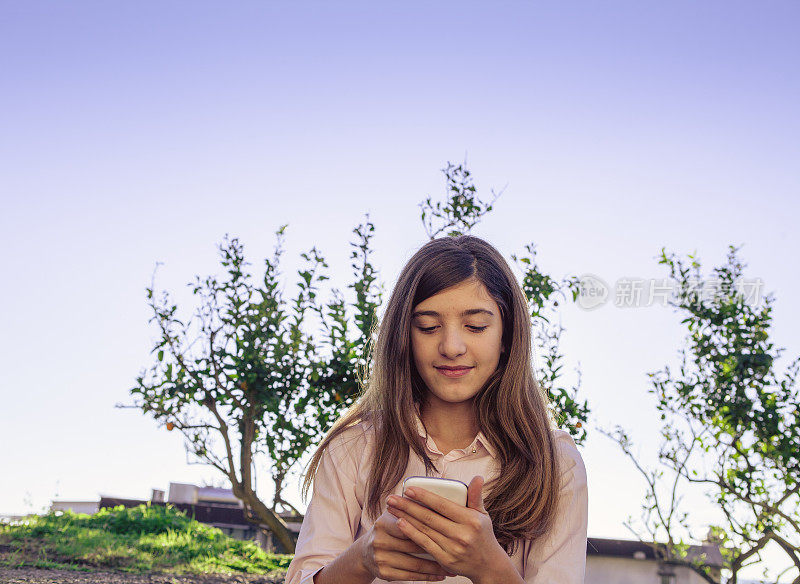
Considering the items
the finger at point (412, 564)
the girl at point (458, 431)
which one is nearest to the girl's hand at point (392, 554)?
the finger at point (412, 564)

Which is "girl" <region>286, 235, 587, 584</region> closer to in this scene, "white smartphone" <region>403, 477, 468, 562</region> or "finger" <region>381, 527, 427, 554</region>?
"finger" <region>381, 527, 427, 554</region>

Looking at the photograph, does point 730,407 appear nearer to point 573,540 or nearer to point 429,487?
point 573,540

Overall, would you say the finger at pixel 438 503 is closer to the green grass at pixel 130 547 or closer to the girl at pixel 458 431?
the girl at pixel 458 431

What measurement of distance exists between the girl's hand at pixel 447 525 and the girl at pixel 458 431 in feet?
1.18

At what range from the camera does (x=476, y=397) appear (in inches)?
108

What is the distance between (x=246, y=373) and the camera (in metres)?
5.47

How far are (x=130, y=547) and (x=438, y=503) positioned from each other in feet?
19.5

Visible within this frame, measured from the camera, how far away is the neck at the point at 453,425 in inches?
108

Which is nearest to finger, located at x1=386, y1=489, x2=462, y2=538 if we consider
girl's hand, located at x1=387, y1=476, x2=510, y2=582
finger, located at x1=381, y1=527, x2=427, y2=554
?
girl's hand, located at x1=387, y1=476, x2=510, y2=582

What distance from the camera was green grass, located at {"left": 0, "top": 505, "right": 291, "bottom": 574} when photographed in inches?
251

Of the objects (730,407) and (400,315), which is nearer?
(400,315)

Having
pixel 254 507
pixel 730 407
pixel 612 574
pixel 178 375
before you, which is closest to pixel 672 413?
pixel 730 407

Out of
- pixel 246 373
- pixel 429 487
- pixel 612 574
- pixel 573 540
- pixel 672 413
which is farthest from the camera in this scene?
pixel 612 574

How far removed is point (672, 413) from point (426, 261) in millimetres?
5118
